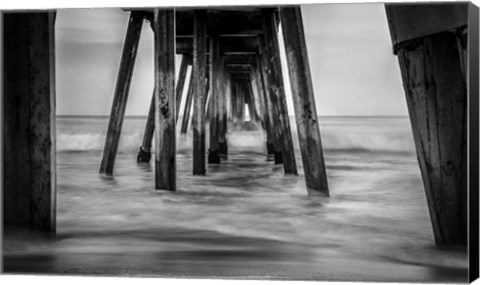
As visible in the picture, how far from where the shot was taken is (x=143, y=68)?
13.1 feet

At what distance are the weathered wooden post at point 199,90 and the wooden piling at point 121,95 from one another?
0.51 meters

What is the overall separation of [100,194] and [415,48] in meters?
1.91

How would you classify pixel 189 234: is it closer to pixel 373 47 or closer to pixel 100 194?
pixel 100 194

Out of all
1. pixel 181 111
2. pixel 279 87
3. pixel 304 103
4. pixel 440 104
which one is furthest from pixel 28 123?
pixel 279 87

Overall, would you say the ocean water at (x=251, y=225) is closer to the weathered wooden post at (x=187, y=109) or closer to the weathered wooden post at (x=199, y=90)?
the weathered wooden post at (x=199, y=90)

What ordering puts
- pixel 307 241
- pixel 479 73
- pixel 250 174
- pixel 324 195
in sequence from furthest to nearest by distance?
pixel 250 174 → pixel 324 195 → pixel 307 241 → pixel 479 73

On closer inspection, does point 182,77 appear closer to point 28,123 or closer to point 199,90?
point 199,90

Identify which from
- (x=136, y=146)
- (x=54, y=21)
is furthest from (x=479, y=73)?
(x=54, y=21)

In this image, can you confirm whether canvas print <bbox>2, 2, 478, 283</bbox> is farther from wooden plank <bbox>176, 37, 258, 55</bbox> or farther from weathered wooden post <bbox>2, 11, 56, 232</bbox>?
wooden plank <bbox>176, 37, 258, 55</bbox>

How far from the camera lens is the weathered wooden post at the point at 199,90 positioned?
427 centimetres

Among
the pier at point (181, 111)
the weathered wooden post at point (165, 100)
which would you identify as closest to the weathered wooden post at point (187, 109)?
the pier at point (181, 111)

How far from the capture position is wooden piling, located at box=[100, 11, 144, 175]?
3596 mm

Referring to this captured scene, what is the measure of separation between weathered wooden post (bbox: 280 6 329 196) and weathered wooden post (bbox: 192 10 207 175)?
617mm

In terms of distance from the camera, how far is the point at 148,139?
12.5 ft
